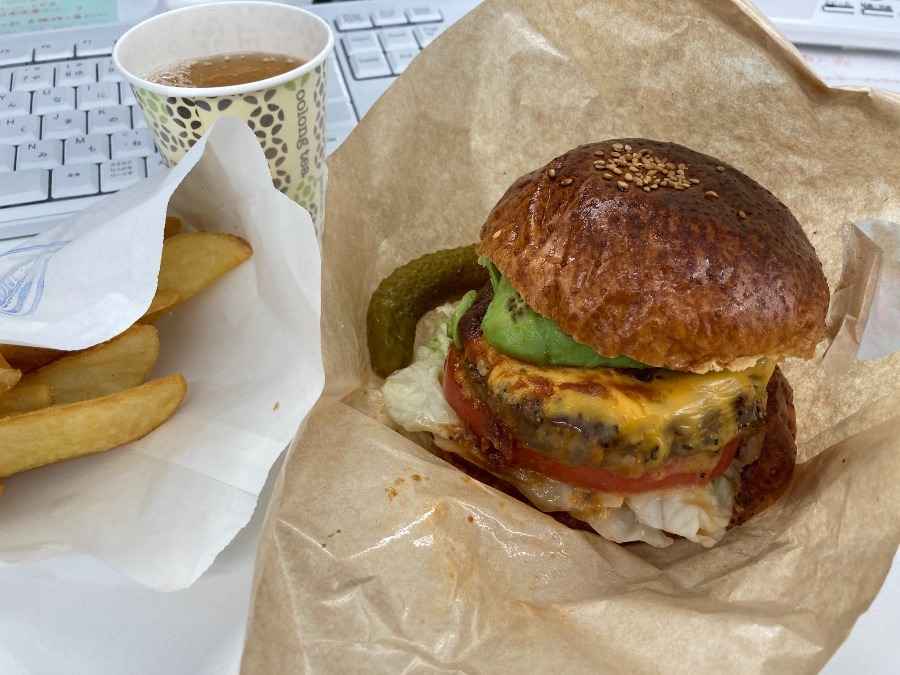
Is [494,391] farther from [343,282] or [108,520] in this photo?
[108,520]

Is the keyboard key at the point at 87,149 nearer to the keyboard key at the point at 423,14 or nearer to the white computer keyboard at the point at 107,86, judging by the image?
the white computer keyboard at the point at 107,86

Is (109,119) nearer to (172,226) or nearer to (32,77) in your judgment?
(32,77)

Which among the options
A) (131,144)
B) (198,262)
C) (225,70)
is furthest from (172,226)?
(131,144)

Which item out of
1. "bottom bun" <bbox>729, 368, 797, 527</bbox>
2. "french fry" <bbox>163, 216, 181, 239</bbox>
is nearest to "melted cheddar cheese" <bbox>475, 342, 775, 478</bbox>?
"bottom bun" <bbox>729, 368, 797, 527</bbox>

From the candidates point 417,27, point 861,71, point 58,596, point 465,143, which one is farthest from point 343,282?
point 861,71

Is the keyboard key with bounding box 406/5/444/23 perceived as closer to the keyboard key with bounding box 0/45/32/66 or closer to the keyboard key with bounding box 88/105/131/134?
the keyboard key with bounding box 88/105/131/134

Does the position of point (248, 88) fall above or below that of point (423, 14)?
above

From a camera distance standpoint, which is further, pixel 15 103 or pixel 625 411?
pixel 15 103
